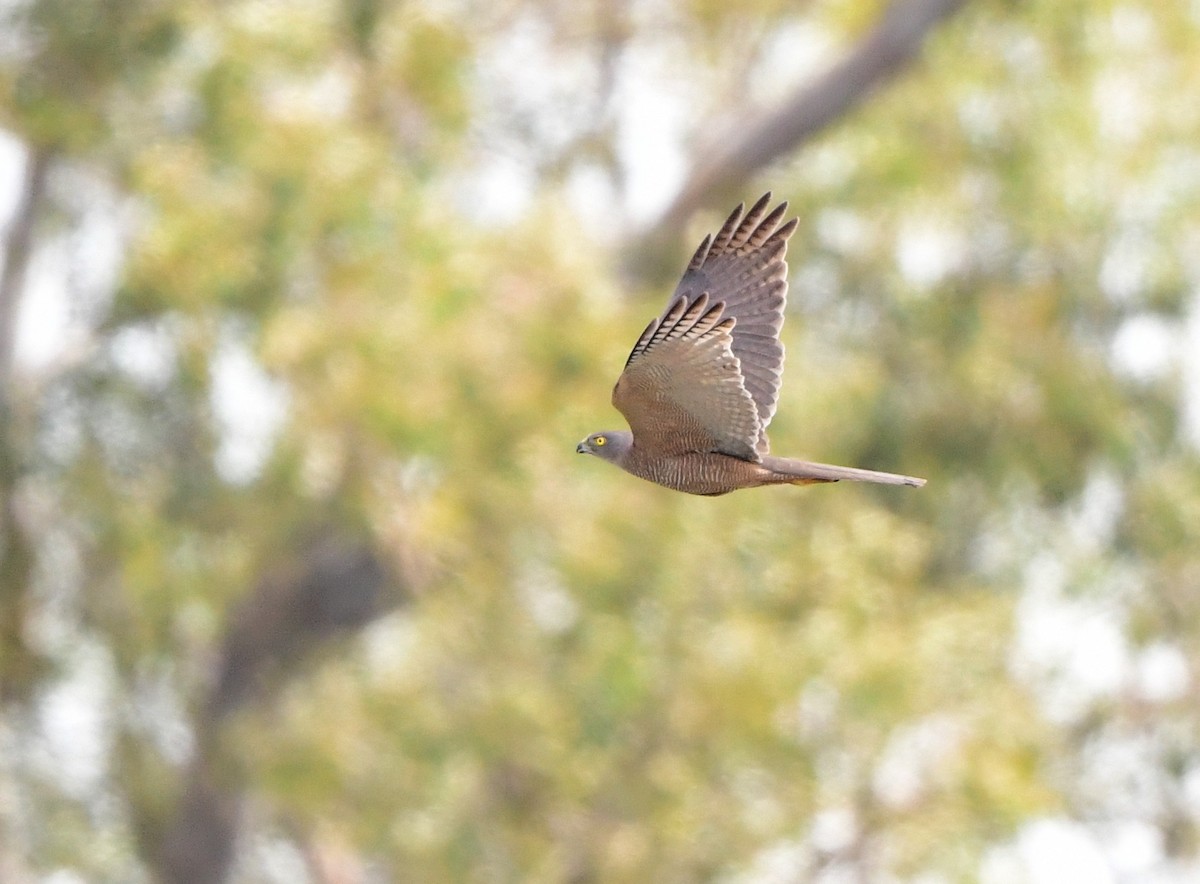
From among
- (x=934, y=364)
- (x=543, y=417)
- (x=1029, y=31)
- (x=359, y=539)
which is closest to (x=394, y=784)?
(x=359, y=539)

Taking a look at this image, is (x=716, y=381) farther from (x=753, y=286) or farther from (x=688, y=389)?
(x=753, y=286)

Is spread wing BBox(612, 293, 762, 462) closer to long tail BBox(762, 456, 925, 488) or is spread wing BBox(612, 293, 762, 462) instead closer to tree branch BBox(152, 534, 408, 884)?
long tail BBox(762, 456, 925, 488)

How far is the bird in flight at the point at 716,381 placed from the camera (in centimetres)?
615

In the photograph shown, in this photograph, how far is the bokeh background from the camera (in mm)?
13430

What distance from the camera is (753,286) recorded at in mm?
7145

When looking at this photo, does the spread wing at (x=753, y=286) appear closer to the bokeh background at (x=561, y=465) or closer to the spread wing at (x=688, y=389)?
the spread wing at (x=688, y=389)

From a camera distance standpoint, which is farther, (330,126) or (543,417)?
(330,126)

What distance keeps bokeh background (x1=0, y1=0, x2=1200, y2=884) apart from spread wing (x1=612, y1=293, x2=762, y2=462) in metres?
6.20

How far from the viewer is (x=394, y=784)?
48.3 ft

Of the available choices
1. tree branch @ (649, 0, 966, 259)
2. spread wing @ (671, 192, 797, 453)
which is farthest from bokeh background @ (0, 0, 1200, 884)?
spread wing @ (671, 192, 797, 453)

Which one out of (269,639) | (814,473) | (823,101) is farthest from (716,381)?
(823,101)

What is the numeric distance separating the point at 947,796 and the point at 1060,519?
14.1 feet

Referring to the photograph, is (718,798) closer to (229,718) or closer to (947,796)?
(947,796)

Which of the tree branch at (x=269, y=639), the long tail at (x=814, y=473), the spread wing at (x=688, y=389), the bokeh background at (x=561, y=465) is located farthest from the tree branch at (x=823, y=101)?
the spread wing at (x=688, y=389)
